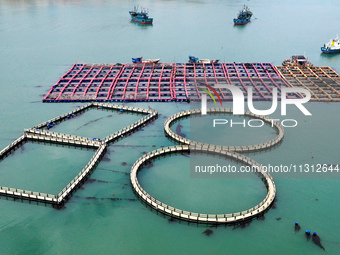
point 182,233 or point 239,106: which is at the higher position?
point 239,106

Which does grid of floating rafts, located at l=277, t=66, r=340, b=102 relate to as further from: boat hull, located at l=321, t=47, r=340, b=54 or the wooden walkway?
boat hull, located at l=321, t=47, r=340, b=54

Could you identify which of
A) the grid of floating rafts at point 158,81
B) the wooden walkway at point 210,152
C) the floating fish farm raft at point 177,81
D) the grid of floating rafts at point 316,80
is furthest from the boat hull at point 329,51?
the wooden walkway at point 210,152

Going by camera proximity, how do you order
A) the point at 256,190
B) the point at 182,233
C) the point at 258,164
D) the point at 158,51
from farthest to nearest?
1. the point at 158,51
2. the point at 258,164
3. the point at 256,190
4. the point at 182,233

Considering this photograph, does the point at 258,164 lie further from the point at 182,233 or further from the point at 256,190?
the point at 182,233

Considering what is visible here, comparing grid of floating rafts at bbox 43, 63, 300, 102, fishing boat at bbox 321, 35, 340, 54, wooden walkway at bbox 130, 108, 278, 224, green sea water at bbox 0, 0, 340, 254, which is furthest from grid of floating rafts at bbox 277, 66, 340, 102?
fishing boat at bbox 321, 35, 340, 54

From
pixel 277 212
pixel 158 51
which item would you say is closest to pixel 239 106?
pixel 277 212

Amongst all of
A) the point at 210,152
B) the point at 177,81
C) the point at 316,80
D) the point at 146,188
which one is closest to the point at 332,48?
the point at 316,80

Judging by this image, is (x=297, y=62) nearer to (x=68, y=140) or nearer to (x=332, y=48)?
(x=332, y=48)
